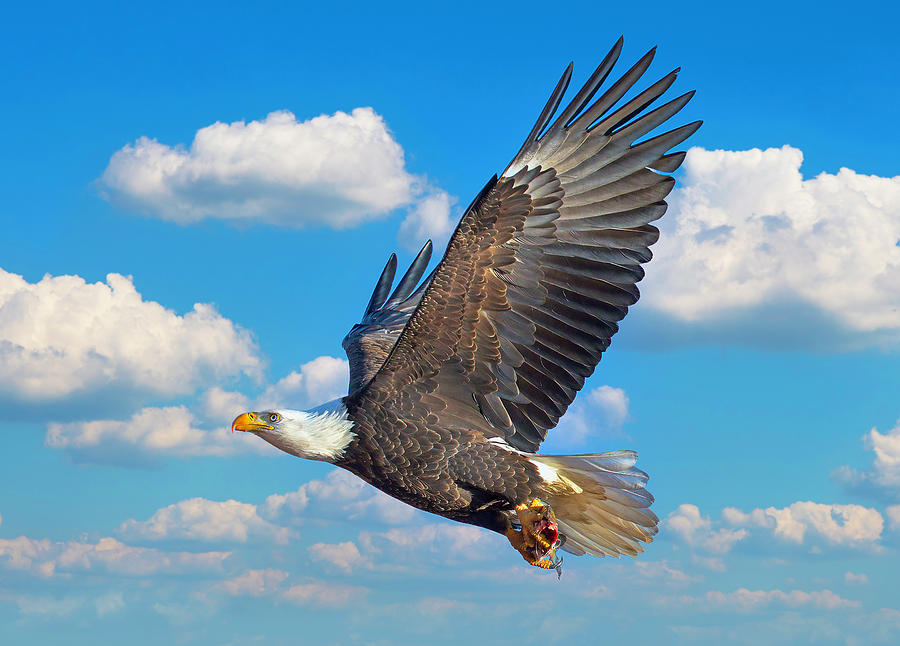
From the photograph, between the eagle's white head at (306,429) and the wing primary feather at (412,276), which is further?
the wing primary feather at (412,276)

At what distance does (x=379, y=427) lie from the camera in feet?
21.8

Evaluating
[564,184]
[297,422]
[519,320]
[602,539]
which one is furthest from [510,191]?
[602,539]

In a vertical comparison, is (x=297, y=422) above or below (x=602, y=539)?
above

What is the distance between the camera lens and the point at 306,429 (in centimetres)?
664

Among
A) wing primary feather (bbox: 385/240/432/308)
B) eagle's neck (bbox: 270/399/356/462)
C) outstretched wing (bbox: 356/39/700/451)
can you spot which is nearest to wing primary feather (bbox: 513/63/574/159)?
outstretched wing (bbox: 356/39/700/451)

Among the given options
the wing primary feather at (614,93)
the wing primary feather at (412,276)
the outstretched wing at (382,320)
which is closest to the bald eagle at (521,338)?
the wing primary feather at (614,93)

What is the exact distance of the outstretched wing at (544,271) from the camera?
6.60 metres

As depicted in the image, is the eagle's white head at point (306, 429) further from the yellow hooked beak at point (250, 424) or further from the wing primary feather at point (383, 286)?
the wing primary feather at point (383, 286)

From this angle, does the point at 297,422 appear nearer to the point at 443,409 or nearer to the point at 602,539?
the point at 443,409

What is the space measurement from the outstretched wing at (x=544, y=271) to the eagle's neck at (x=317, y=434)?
309 mm

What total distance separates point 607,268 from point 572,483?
1585 millimetres

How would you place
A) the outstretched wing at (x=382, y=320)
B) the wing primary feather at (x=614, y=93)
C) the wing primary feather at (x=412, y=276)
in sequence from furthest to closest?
1. the wing primary feather at (x=412, y=276)
2. the outstretched wing at (x=382, y=320)
3. the wing primary feather at (x=614, y=93)

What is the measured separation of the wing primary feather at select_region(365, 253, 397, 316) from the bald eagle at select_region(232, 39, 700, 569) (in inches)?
150

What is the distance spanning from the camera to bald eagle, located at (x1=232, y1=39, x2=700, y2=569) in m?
6.63
